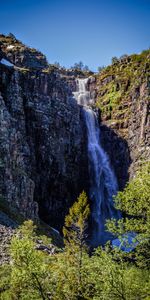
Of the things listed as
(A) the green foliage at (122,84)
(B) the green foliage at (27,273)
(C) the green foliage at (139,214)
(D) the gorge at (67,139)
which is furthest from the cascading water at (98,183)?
(B) the green foliage at (27,273)

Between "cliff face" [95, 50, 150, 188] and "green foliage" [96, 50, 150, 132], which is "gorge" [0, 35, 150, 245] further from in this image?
"green foliage" [96, 50, 150, 132]

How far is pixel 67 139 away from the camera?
7488 cm

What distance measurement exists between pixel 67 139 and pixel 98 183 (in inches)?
528

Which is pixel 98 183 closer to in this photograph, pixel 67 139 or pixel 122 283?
pixel 67 139

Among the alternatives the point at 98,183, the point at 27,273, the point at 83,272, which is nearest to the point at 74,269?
the point at 83,272

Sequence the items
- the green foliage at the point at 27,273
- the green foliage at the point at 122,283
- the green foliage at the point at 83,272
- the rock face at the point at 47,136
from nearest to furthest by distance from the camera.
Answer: the green foliage at the point at 122,283, the green foliage at the point at 83,272, the green foliage at the point at 27,273, the rock face at the point at 47,136

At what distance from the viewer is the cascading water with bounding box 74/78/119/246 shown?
2773 inches

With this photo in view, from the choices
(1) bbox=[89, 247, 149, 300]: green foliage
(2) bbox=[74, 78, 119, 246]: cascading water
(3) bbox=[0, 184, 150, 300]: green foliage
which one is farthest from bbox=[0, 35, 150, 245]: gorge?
(1) bbox=[89, 247, 149, 300]: green foliage

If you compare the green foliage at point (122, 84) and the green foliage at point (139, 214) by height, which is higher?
the green foliage at point (122, 84)

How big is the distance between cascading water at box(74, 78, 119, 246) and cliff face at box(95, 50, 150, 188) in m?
2.55

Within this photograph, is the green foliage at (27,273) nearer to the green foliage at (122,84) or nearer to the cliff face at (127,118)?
the cliff face at (127,118)

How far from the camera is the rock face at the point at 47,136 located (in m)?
66.8

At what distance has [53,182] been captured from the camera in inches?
2781

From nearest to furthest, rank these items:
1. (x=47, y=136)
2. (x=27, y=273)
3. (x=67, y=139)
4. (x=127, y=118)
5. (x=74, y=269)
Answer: (x=27, y=273) < (x=74, y=269) < (x=47, y=136) < (x=67, y=139) < (x=127, y=118)
